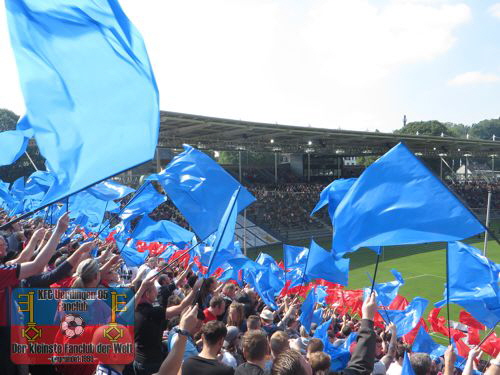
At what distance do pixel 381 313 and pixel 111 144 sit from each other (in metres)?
6.73

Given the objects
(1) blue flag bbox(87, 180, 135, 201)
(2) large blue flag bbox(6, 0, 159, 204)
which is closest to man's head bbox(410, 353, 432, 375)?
(2) large blue flag bbox(6, 0, 159, 204)

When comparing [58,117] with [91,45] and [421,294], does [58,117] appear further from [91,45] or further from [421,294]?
[421,294]

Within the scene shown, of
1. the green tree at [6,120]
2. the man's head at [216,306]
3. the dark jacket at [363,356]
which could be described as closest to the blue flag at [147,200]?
the man's head at [216,306]

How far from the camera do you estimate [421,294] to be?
1692 cm

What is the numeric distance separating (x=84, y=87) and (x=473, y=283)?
5.46 m

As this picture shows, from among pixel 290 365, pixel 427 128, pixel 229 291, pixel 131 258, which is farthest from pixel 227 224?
pixel 427 128

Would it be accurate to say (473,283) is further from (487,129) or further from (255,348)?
(487,129)

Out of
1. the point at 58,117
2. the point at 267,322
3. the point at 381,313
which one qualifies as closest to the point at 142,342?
the point at 58,117

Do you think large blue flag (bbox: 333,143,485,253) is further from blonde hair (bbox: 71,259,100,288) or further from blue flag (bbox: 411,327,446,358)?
blue flag (bbox: 411,327,446,358)

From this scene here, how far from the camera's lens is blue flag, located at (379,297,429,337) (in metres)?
7.63

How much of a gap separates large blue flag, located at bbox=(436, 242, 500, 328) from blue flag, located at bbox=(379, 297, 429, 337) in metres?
1.38

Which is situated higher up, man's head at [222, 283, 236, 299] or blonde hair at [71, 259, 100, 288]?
blonde hair at [71, 259, 100, 288]

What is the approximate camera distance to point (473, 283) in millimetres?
6195

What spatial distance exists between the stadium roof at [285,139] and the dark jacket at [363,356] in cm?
2158
